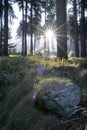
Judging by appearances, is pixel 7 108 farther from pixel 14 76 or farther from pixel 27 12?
pixel 27 12

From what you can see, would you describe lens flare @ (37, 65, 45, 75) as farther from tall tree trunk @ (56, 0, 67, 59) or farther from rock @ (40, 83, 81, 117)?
tall tree trunk @ (56, 0, 67, 59)

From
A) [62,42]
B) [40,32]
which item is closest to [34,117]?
[62,42]

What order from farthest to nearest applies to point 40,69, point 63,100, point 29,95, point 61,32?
point 61,32 < point 40,69 < point 29,95 < point 63,100

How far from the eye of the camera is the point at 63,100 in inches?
226

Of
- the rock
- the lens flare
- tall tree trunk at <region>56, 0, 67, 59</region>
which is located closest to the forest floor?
the lens flare

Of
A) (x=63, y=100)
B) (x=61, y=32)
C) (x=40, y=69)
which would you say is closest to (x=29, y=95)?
(x=63, y=100)

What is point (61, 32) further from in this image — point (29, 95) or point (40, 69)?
point (29, 95)

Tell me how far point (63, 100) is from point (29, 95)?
1175 millimetres

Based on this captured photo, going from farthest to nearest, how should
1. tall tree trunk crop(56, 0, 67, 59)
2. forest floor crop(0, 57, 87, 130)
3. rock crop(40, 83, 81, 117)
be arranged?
tall tree trunk crop(56, 0, 67, 59) → rock crop(40, 83, 81, 117) → forest floor crop(0, 57, 87, 130)

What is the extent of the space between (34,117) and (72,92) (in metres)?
1.00

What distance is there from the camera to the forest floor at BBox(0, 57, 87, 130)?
17.3 feet

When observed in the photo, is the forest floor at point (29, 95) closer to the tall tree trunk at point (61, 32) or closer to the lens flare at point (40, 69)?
the lens flare at point (40, 69)

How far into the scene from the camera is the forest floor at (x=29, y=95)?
5.28m

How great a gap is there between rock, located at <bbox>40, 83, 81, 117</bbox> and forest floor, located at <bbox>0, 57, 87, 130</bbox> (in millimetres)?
160
